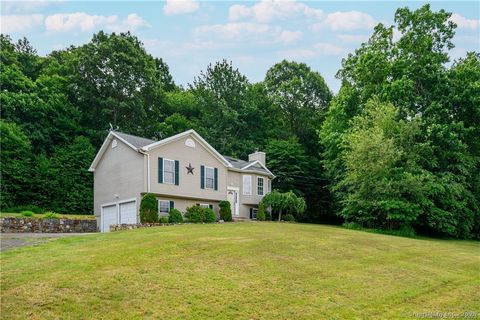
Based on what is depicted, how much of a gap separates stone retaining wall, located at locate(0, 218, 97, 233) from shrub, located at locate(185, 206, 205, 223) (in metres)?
6.32

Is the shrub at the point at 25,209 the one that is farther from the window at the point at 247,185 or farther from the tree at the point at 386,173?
the tree at the point at 386,173

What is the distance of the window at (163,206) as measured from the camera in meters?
27.1

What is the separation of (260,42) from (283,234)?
40.7ft

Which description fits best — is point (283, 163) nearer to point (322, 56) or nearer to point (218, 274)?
point (322, 56)

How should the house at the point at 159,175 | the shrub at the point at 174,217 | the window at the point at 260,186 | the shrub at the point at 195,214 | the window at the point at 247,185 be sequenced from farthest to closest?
1. the window at the point at 260,186
2. the window at the point at 247,185
3. the house at the point at 159,175
4. the shrub at the point at 195,214
5. the shrub at the point at 174,217

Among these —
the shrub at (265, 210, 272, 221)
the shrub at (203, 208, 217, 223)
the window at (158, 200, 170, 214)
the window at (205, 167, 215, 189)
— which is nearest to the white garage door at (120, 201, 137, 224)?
the window at (158, 200, 170, 214)

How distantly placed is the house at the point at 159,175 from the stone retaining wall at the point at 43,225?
6.93 feet

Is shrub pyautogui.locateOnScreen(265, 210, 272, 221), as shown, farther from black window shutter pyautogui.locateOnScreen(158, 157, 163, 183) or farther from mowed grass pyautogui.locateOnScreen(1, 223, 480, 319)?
mowed grass pyautogui.locateOnScreen(1, 223, 480, 319)

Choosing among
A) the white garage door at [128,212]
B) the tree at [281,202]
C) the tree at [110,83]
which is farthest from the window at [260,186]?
the tree at [110,83]

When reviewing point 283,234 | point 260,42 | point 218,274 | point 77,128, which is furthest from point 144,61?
point 218,274

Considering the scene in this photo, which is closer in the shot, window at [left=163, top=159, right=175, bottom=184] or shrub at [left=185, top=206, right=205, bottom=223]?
shrub at [left=185, top=206, right=205, bottom=223]

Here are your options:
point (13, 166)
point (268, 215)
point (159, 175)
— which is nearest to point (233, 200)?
point (268, 215)

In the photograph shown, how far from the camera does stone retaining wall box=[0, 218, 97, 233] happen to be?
76.7 feet

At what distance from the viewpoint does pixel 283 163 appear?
41688 millimetres
